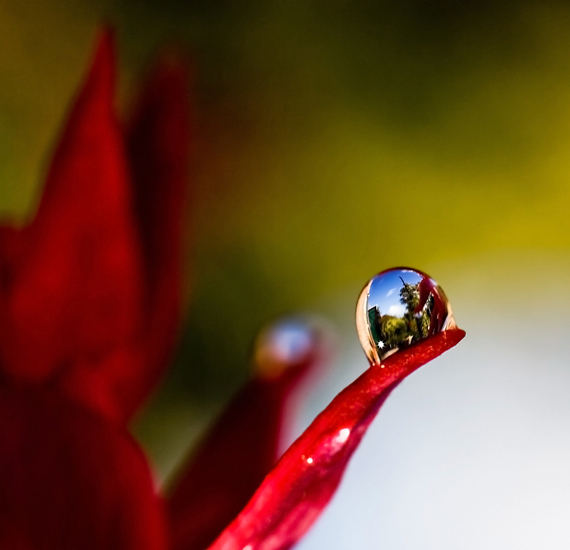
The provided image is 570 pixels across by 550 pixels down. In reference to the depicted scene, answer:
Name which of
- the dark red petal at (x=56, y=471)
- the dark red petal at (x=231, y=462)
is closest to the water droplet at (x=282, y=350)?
the dark red petal at (x=231, y=462)

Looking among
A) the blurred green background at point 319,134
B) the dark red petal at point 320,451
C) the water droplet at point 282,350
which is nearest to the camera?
the dark red petal at point 320,451

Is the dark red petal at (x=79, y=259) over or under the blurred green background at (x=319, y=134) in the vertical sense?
under

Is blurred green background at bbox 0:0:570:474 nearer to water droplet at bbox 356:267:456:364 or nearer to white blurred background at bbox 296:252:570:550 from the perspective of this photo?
white blurred background at bbox 296:252:570:550

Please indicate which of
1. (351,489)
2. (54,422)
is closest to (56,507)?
(54,422)

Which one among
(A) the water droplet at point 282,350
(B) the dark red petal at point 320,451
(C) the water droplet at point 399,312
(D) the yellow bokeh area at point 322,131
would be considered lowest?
(B) the dark red petal at point 320,451

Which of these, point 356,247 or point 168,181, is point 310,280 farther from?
point 168,181

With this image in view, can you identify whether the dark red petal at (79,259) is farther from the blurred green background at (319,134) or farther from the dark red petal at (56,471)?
the blurred green background at (319,134)

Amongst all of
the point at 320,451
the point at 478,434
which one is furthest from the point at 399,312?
the point at 478,434
